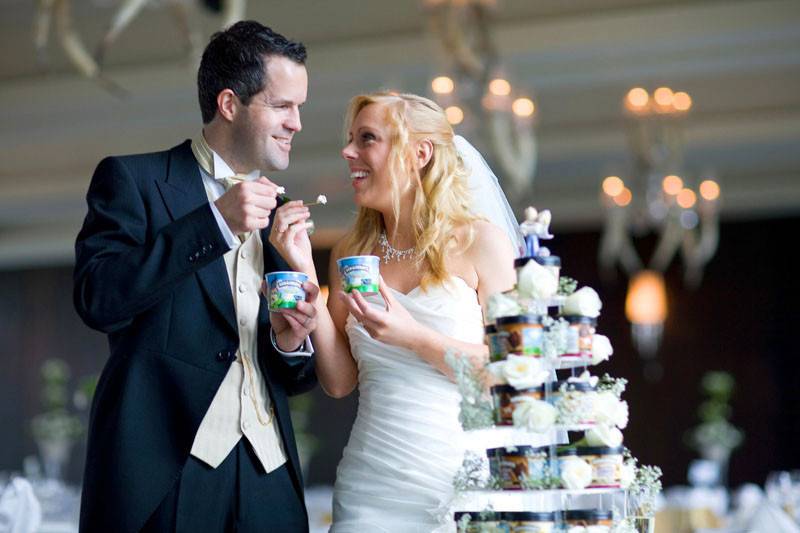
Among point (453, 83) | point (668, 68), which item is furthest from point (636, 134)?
point (453, 83)

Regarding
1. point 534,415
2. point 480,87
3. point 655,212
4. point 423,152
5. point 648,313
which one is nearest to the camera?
point 534,415

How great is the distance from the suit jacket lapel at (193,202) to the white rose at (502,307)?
0.78 metres

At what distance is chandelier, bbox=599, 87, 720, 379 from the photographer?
1044cm

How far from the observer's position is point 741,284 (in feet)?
48.6

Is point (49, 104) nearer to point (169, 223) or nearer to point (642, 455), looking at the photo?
point (642, 455)

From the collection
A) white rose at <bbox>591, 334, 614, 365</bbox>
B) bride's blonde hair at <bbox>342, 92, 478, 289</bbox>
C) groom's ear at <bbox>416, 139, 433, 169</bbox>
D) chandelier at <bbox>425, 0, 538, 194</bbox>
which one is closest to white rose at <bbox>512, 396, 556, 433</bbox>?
white rose at <bbox>591, 334, 614, 365</bbox>

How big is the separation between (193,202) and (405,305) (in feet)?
2.19

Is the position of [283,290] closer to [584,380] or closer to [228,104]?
[228,104]

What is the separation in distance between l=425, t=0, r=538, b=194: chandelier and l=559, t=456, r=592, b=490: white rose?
194 inches

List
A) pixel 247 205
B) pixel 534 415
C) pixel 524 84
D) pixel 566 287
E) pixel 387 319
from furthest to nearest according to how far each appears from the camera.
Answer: pixel 524 84
pixel 387 319
pixel 247 205
pixel 566 287
pixel 534 415

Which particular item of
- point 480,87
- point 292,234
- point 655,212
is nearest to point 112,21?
point 480,87

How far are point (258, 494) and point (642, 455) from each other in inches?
500

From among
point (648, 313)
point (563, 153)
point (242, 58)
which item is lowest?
point (242, 58)

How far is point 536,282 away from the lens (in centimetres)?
251
